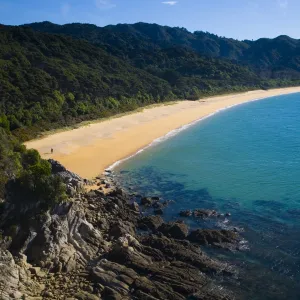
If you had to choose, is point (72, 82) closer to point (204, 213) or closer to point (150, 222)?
point (204, 213)

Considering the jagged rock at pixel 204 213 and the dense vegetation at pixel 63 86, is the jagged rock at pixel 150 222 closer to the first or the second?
the jagged rock at pixel 204 213

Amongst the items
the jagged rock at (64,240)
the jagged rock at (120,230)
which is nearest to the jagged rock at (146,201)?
the jagged rock at (120,230)

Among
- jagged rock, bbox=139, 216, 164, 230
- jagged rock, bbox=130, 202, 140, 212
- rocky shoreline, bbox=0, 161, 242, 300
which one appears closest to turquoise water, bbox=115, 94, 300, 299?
jagged rock, bbox=139, 216, 164, 230

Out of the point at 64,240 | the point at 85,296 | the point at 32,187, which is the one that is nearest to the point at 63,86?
the point at 32,187

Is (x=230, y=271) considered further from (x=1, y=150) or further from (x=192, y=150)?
(x=192, y=150)

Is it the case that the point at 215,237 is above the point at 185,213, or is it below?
below

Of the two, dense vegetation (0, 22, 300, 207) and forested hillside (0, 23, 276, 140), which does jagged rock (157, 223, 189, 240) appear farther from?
forested hillside (0, 23, 276, 140)
